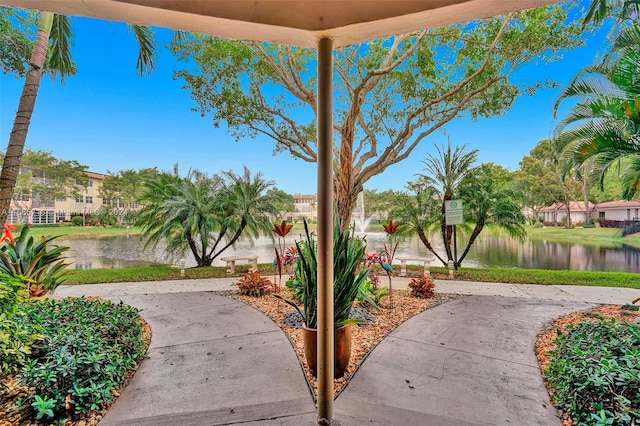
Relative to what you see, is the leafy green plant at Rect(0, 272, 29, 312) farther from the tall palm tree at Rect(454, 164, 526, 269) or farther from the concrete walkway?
the tall palm tree at Rect(454, 164, 526, 269)

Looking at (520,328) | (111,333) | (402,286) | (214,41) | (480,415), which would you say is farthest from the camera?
(214,41)

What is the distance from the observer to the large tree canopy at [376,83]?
6.48m

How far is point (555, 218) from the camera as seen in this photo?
2373 centimetres

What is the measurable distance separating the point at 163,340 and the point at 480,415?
286 cm

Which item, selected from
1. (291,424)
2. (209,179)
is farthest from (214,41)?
(291,424)

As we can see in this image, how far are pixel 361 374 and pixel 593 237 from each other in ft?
69.4

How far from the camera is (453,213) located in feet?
22.9

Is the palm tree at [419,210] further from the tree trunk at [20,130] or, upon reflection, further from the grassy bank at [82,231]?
the grassy bank at [82,231]

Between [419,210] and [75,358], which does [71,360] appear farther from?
A: [419,210]

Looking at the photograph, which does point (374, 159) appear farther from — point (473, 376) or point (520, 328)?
point (473, 376)

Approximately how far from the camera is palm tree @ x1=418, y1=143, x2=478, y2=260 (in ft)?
23.8

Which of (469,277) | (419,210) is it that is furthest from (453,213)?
(469,277)

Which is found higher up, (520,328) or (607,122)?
(607,122)

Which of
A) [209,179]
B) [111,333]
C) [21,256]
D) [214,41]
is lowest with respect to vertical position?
[111,333]
